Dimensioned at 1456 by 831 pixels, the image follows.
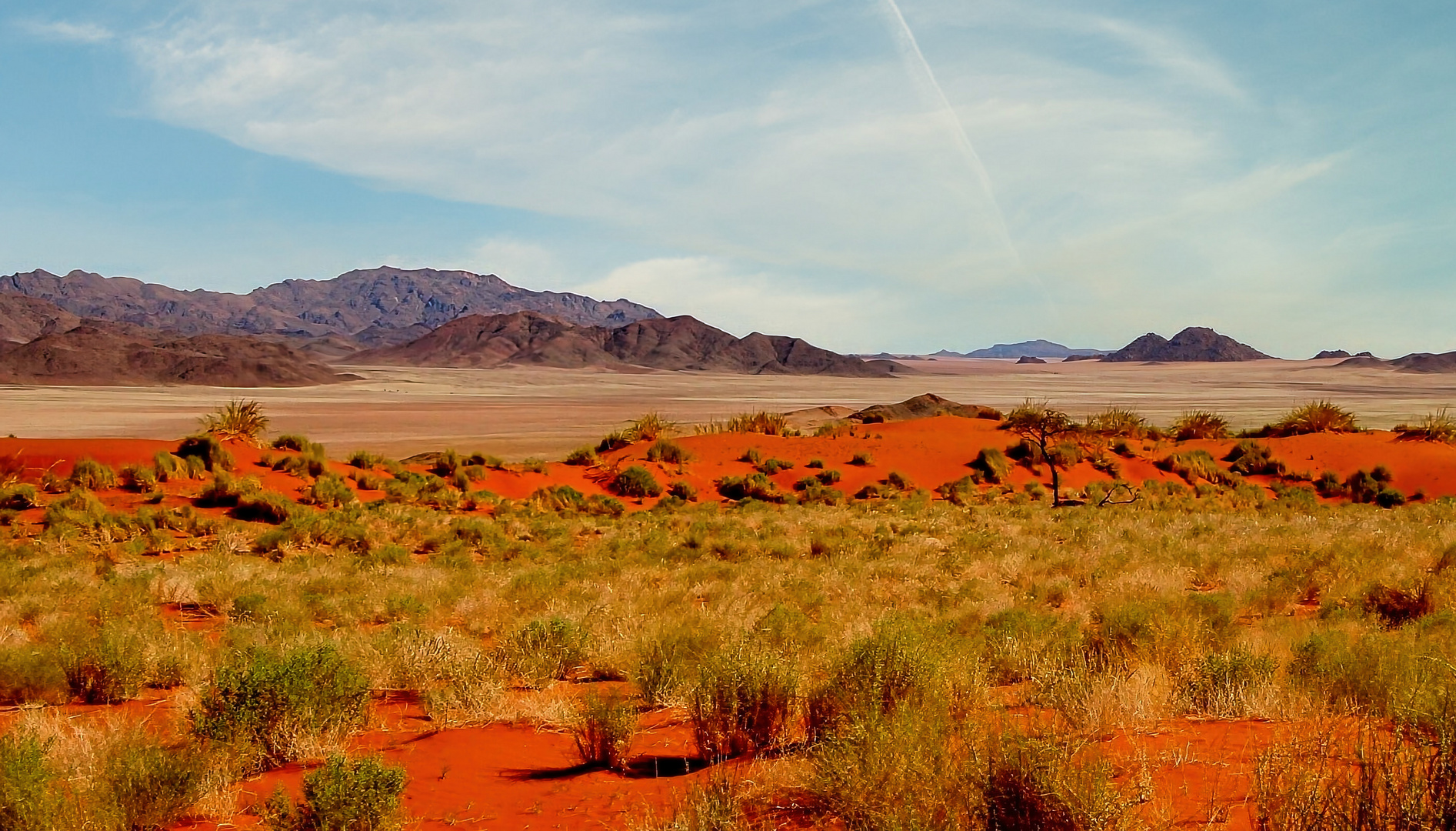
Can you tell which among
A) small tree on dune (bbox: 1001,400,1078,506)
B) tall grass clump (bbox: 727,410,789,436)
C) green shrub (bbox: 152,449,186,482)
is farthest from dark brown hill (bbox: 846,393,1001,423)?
green shrub (bbox: 152,449,186,482)

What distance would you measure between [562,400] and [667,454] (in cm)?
5894

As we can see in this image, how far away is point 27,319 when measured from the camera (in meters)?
187

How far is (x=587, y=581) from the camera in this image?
1180cm

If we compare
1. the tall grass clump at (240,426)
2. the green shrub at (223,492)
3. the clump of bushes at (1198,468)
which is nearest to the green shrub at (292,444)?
the tall grass clump at (240,426)

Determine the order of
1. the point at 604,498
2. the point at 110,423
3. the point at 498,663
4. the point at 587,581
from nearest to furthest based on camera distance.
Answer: the point at 498,663 → the point at 587,581 → the point at 604,498 → the point at 110,423

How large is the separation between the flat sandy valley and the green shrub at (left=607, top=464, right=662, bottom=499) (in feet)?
48.6

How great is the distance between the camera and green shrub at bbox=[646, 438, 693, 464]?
94.6 feet

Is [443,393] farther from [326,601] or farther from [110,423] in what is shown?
[326,601]

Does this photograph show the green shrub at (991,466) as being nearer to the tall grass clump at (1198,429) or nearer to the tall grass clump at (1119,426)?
the tall grass clump at (1119,426)

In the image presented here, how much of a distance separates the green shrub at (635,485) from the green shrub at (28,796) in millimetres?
21338

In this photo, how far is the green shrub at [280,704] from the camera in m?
5.20

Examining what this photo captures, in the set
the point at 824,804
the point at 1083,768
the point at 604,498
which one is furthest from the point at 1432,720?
the point at 604,498

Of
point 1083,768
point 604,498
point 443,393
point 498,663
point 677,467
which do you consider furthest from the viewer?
point 443,393

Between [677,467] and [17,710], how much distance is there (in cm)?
2221
